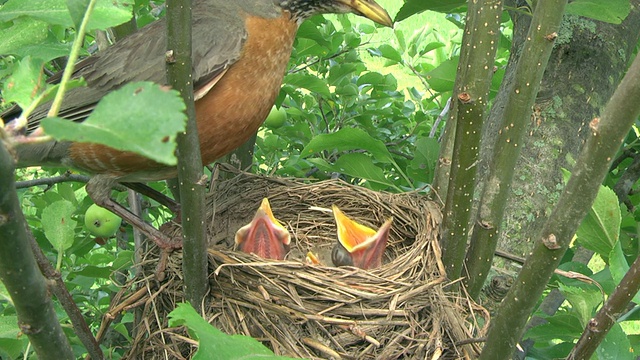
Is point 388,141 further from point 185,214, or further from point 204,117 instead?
point 185,214

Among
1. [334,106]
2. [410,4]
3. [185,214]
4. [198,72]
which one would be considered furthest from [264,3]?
[185,214]

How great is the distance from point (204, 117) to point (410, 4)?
728 mm

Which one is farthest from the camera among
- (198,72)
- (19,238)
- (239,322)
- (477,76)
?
(198,72)

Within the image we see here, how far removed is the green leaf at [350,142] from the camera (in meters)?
2.30

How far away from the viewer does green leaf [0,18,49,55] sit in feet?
3.76

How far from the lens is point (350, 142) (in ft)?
7.73

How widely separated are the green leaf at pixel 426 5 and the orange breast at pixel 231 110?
1.80 ft

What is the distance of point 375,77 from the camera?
3.19 metres

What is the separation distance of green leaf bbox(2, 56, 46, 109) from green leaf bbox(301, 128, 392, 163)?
1560mm

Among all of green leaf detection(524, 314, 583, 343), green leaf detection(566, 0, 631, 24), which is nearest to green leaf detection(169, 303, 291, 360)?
green leaf detection(524, 314, 583, 343)

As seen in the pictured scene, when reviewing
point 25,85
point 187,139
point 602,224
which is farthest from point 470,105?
point 25,85

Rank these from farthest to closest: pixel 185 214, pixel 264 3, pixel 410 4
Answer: pixel 264 3
pixel 410 4
pixel 185 214

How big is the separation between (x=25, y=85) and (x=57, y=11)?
0.31 metres

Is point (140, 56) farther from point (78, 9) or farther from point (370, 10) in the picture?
point (78, 9)
